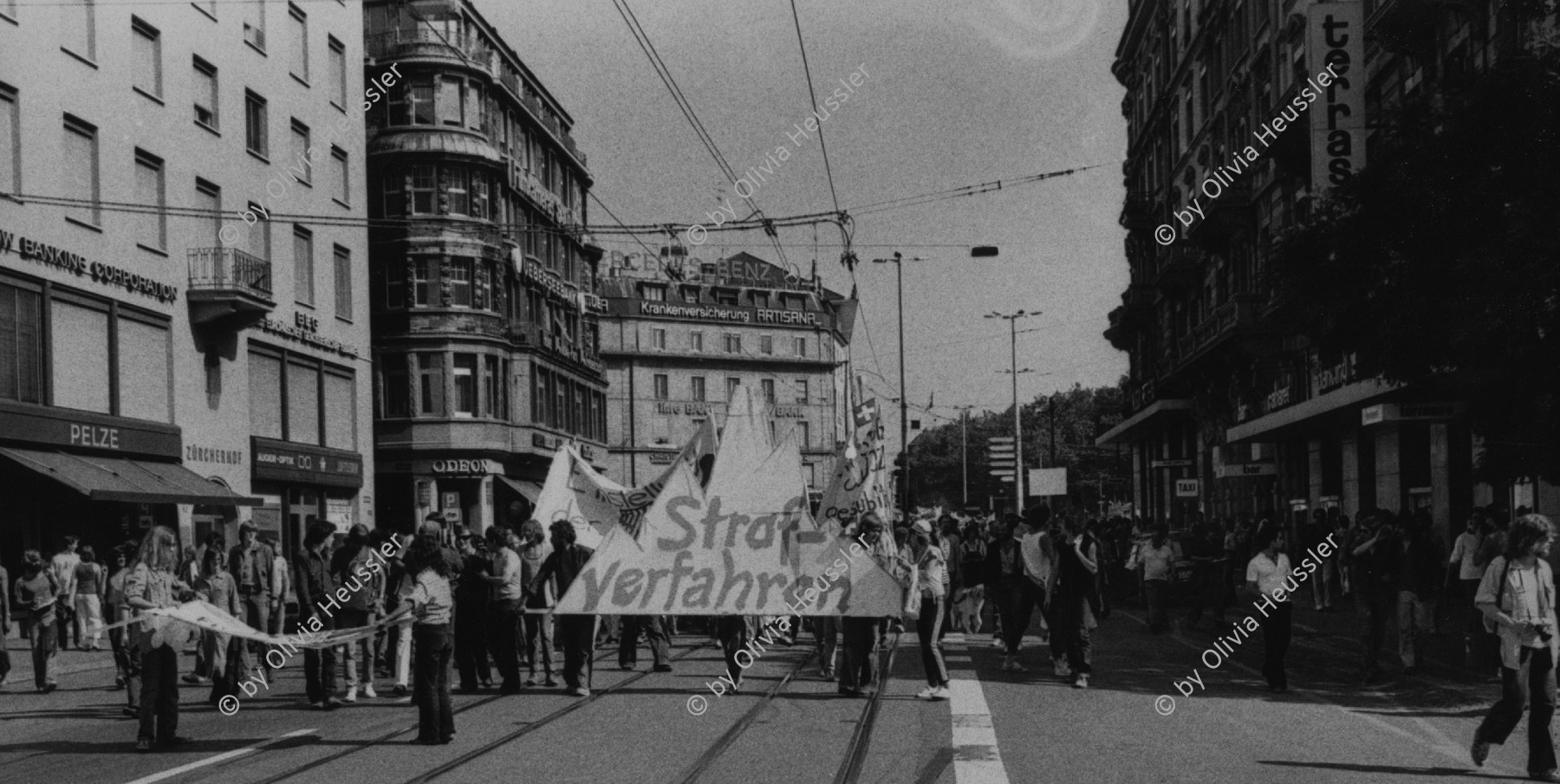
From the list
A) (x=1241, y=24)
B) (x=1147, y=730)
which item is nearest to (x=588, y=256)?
(x=1241, y=24)

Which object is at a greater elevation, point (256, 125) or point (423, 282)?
point (256, 125)

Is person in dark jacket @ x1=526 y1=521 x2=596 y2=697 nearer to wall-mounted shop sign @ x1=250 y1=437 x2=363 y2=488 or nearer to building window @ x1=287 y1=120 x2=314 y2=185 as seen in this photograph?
wall-mounted shop sign @ x1=250 y1=437 x2=363 y2=488

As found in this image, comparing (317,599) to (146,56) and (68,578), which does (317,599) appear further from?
(146,56)

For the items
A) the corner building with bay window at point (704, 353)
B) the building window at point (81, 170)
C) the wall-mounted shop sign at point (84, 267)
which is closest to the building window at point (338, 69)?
the wall-mounted shop sign at point (84, 267)

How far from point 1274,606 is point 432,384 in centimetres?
3673

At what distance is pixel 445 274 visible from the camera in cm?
4762

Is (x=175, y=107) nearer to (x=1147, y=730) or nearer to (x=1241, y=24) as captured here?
(x=1147, y=730)

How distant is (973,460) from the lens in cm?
14775

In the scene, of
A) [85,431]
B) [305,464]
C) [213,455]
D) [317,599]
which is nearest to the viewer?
[317,599]

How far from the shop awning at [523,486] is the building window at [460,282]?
558 centimetres

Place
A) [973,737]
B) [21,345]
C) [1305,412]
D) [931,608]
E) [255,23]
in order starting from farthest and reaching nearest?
[255,23]
[1305,412]
[21,345]
[931,608]
[973,737]

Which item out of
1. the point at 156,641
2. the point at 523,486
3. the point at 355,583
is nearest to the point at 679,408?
the point at 523,486

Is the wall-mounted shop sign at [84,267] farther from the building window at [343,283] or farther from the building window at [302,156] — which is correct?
the building window at [343,283]

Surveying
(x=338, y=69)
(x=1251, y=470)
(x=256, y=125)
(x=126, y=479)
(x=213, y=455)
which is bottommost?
(x=1251, y=470)
